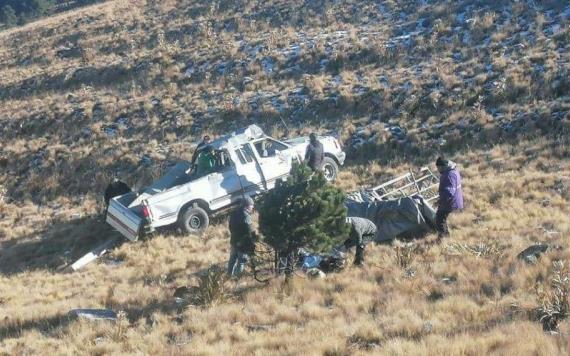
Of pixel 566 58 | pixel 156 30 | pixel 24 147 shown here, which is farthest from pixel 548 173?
pixel 156 30

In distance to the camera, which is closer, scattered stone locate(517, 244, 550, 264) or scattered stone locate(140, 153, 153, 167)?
scattered stone locate(517, 244, 550, 264)

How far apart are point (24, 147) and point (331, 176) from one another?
1357 cm

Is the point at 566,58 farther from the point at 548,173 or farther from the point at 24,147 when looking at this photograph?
the point at 24,147

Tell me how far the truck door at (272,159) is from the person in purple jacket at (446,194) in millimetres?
5098

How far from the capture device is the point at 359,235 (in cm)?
940

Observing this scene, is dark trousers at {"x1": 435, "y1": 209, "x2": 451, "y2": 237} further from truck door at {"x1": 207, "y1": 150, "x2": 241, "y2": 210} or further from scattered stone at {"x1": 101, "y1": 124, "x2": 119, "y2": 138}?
scattered stone at {"x1": 101, "y1": 124, "x2": 119, "y2": 138}

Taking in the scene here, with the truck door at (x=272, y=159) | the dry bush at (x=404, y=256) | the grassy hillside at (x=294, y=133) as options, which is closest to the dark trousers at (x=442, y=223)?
the grassy hillside at (x=294, y=133)

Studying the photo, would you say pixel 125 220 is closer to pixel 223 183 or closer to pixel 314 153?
pixel 223 183

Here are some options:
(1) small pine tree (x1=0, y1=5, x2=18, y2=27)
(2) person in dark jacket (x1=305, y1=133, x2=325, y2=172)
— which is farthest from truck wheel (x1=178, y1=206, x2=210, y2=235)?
(1) small pine tree (x1=0, y1=5, x2=18, y2=27)

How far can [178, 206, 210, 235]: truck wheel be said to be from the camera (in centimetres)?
1337

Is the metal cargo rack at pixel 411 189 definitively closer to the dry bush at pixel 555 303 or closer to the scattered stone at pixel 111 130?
the dry bush at pixel 555 303

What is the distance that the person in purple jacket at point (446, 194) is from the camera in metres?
10.2

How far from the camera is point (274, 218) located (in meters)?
8.74

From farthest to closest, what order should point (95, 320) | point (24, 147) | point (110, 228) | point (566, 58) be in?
point (24, 147) < point (566, 58) < point (110, 228) < point (95, 320)
